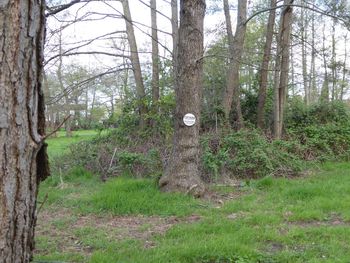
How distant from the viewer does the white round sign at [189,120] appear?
7008 mm

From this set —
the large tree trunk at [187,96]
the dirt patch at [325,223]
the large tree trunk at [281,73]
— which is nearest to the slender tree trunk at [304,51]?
the large tree trunk at [281,73]

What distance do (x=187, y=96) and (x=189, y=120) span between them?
0.44 m

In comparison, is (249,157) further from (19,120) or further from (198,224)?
(19,120)

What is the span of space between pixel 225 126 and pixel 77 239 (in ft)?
22.0

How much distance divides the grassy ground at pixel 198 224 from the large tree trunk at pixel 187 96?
1.28ft

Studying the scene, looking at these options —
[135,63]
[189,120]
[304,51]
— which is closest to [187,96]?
[189,120]

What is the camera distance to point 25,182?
187 cm

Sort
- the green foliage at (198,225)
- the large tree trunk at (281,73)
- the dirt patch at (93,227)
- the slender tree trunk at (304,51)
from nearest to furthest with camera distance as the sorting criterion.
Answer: the green foliage at (198,225), the dirt patch at (93,227), the large tree trunk at (281,73), the slender tree trunk at (304,51)

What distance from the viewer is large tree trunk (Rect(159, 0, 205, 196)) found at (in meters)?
7.04

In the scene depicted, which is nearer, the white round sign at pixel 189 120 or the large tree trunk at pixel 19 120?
the large tree trunk at pixel 19 120

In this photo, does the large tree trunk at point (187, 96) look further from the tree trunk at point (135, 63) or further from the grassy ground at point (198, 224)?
the tree trunk at point (135, 63)

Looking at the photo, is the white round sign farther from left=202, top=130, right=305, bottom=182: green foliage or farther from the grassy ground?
left=202, top=130, right=305, bottom=182: green foliage

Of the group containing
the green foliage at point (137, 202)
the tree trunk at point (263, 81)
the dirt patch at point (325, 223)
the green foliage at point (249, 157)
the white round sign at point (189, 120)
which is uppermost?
the tree trunk at point (263, 81)

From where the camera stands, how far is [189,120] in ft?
23.0
